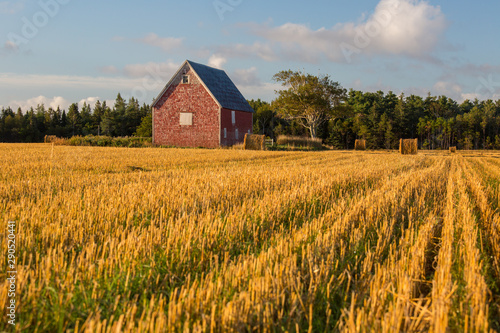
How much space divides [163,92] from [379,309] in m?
37.0

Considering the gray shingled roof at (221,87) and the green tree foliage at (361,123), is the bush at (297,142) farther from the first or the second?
the green tree foliage at (361,123)

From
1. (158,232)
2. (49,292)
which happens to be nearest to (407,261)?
(158,232)

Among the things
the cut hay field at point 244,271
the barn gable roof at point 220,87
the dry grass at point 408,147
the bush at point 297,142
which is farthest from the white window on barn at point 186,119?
the cut hay field at point 244,271

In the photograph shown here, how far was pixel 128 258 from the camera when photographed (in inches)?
114

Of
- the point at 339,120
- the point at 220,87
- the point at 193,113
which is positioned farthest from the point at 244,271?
the point at 339,120

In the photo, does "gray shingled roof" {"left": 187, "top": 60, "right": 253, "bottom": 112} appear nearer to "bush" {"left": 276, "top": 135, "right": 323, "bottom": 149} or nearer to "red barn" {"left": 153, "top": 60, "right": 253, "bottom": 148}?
"red barn" {"left": 153, "top": 60, "right": 253, "bottom": 148}

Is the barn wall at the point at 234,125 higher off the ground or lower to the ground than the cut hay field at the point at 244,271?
higher

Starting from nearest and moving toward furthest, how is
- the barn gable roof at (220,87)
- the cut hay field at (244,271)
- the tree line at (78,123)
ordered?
the cut hay field at (244,271) → the barn gable roof at (220,87) → the tree line at (78,123)

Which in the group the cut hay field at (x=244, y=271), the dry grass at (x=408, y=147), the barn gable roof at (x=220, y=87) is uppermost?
the barn gable roof at (x=220, y=87)

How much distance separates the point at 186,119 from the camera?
36.4 meters

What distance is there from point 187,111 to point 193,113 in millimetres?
644

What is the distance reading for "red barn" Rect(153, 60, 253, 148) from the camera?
35.7 m

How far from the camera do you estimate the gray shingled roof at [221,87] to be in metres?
36.5

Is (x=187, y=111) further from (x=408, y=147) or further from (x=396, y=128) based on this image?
(x=396, y=128)
